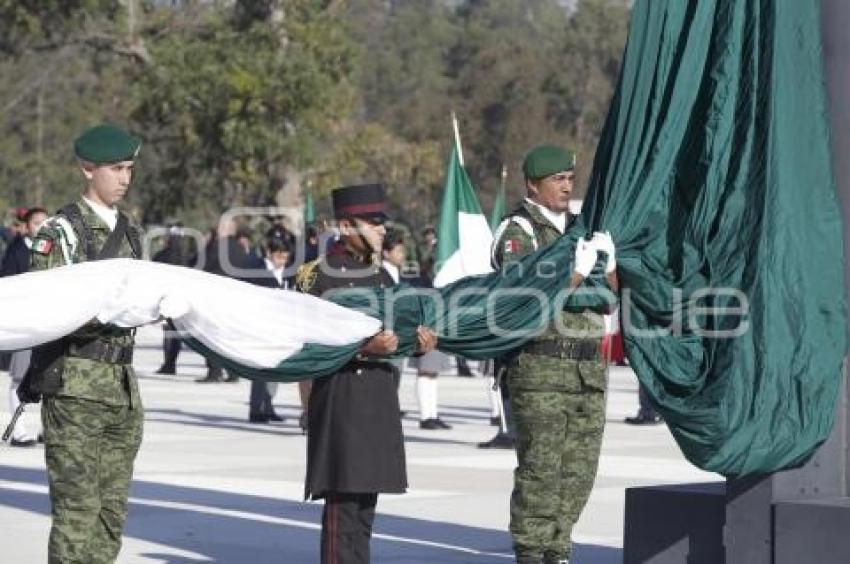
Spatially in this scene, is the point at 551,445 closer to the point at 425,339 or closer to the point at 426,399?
the point at 425,339

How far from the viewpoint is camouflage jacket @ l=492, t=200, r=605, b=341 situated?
9781mm

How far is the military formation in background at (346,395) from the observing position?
333 inches

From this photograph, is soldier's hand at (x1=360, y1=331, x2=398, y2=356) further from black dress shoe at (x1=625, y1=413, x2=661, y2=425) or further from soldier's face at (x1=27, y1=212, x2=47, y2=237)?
black dress shoe at (x1=625, y1=413, x2=661, y2=425)

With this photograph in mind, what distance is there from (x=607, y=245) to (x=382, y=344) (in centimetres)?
97

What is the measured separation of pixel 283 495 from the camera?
1387 cm

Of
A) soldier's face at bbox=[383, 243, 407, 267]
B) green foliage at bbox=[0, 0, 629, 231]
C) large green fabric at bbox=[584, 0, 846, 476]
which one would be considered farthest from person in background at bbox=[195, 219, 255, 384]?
large green fabric at bbox=[584, 0, 846, 476]

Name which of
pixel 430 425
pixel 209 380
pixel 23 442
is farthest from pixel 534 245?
pixel 209 380

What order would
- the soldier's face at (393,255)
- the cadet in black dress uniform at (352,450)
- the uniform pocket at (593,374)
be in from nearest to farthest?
the cadet in black dress uniform at (352,450) < the uniform pocket at (593,374) < the soldier's face at (393,255)

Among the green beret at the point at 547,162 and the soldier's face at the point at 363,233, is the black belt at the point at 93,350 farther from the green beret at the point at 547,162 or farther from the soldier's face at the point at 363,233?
the green beret at the point at 547,162

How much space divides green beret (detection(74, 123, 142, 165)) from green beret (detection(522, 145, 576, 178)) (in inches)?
90.0

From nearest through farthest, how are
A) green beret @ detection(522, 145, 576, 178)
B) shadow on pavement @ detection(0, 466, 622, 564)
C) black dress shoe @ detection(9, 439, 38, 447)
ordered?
green beret @ detection(522, 145, 576, 178) → shadow on pavement @ detection(0, 466, 622, 564) → black dress shoe @ detection(9, 439, 38, 447)

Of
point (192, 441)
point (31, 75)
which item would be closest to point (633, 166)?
point (192, 441)

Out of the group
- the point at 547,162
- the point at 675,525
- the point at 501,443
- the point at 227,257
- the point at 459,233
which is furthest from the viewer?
the point at 227,257

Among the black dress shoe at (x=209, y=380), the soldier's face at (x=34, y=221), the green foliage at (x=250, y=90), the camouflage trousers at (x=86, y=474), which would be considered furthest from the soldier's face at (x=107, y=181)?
the green foliage at (x=250, y=90)
